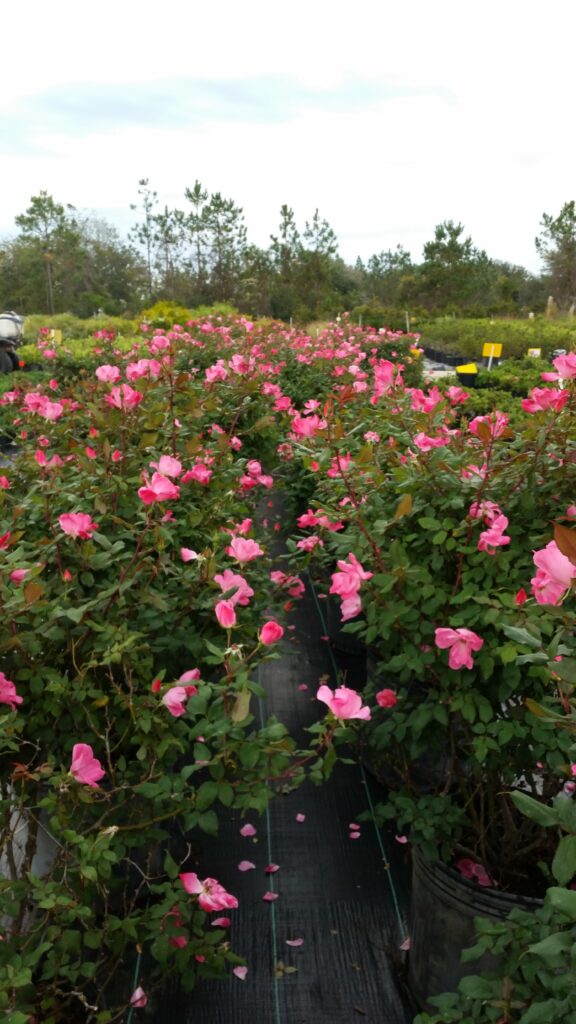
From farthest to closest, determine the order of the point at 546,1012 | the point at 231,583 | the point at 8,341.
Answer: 1. the point at 8,341
2. the point at 231,583
3. the point at 546,1012

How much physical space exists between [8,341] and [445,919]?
10427mm

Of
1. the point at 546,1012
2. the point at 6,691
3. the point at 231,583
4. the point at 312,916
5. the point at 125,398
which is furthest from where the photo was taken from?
the point at 312,916

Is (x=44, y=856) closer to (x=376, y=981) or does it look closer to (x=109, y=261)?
(x=376, y=981)

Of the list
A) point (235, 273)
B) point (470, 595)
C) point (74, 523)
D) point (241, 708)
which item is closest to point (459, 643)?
point (470, 595)

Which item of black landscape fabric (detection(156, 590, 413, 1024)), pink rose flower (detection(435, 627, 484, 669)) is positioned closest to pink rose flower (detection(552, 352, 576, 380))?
pink rose flower (detection(435, 627, 484, 669))

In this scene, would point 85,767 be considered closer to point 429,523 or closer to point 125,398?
point 429,523

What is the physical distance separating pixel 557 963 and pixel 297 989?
1.05 m

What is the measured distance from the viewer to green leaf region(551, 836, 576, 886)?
656mm

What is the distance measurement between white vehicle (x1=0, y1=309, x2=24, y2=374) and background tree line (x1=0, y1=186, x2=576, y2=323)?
10.5 meters

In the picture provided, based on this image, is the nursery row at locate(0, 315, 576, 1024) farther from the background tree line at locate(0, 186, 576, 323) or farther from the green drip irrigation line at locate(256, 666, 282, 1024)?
the background tree line at locate(0, 186, 576, 323)

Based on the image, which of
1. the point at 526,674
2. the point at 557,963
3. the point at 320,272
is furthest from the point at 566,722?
the point at 320,272

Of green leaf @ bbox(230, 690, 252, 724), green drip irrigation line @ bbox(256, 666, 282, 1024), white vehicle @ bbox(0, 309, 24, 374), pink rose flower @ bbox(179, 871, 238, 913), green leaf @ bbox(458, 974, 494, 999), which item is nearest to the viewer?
green leaf @ bbox(458, 974, 494, 999)

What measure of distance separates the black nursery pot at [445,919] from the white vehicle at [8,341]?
992cm

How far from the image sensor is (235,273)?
26438mm
